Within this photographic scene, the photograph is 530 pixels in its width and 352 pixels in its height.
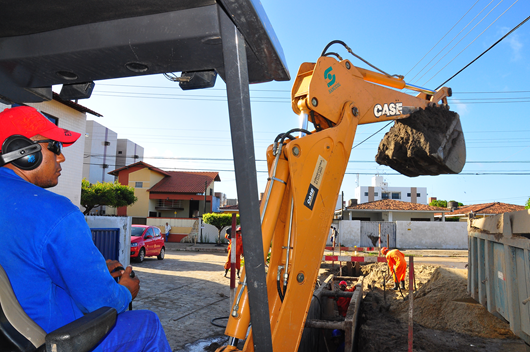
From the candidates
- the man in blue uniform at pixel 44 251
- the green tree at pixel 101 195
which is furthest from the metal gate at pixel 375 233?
Answer: the man in blue uniform at pixel 44 251

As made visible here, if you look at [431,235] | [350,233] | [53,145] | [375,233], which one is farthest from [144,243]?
[431,235]

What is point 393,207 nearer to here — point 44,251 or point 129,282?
point 129,282

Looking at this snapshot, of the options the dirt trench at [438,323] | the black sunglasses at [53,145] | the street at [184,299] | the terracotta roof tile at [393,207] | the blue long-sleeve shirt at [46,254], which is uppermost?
the terracotta roof tile at [393,207]

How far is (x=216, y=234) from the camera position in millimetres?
31312

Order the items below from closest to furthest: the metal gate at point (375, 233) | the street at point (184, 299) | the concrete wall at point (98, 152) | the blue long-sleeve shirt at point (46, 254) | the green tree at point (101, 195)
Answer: the blue long-sleeve shirt at point (46, 254) → the street at point (184, 299) → the green tree at point (101, 195) → the metal gate at point (375, 233) → the concrete wall at point (98, 152)

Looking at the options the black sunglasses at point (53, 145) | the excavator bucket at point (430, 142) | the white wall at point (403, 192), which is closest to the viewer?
the black sunglasses at point (53, 145)

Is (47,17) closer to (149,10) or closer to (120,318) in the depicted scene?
(149,10)

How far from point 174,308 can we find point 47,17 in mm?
7259

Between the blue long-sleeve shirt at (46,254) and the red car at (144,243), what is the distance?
590 inches

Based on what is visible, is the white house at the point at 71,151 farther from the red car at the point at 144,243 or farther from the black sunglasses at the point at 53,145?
the black sunglasses at the point at 53,145

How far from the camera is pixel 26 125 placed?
5.31 ft

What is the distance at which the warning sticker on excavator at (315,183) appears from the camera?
290 cm

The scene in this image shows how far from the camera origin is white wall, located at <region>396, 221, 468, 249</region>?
28625mm

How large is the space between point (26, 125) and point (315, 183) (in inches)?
80.7
